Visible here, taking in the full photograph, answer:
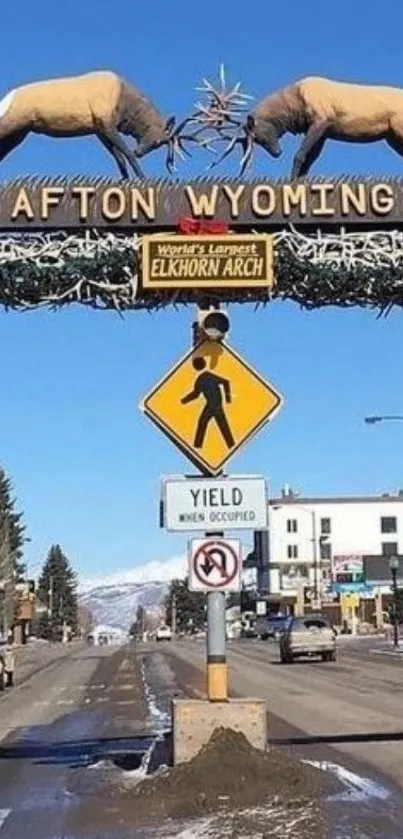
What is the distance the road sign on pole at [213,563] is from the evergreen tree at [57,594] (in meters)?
140

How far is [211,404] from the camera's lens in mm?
12172

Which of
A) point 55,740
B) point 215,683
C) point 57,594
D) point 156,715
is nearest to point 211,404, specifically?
point 215,683

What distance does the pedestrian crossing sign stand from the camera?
39.7ft

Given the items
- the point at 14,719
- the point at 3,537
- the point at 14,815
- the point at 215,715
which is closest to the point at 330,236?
the point at 215,715

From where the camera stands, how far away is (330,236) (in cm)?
1322

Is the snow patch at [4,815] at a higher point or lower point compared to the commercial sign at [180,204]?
lower

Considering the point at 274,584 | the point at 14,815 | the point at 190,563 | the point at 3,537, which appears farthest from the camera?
the point at 274,584

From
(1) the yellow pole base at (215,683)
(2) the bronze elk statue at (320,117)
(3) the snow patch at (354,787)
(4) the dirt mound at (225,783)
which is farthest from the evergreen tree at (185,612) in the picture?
(4) the dirt mound at (225,783)

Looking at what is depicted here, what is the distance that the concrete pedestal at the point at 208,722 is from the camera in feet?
37.5

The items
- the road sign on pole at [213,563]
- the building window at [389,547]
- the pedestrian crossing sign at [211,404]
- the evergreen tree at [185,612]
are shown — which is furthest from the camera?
the evergreen tree at [185,612]

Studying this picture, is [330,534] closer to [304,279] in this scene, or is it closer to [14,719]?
[14,719]

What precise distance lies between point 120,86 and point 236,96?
42.9 inches

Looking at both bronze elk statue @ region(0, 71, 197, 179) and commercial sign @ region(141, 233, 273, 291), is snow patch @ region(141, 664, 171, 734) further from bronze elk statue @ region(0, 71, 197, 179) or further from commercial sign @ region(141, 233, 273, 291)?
bronze elk statue @ region(0, 71, 197, 179)

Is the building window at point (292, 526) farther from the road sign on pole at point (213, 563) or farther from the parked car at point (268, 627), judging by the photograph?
the road sign on pole at point (213, 563)
